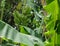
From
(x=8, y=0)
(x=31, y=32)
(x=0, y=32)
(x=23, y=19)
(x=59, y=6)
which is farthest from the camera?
(x=8, y=0)

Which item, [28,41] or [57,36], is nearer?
[28,41]

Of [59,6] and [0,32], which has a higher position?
[59,6]

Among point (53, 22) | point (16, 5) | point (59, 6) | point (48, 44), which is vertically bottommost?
point (48, 44)

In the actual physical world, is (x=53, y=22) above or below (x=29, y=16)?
below

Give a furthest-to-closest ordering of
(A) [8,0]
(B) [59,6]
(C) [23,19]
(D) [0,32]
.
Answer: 1. (A) [8,0]
2. (C) [23,19]
3. (B) [59,6]
4. (D) [0,32]

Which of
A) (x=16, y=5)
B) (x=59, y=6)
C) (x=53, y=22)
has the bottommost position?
(x=53, y=22)

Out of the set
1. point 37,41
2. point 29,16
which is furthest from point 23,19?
point 37,41

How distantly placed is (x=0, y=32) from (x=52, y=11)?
0.54 meters

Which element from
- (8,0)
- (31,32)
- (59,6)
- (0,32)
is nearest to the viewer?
(0,32)

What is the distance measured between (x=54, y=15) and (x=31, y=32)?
591mm

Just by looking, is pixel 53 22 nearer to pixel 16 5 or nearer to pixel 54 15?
pixel 54 15

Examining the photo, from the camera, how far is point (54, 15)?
2.33 m

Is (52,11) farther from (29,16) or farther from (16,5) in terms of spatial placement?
(16,5)

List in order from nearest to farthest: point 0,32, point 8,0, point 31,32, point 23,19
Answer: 1. point 0,32
2. point 31,32
3. point 23,19
4. point 8,0
